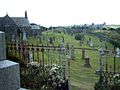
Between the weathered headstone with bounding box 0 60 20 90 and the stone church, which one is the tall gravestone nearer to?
the weathered headstone with bounding box 0 60 20 90

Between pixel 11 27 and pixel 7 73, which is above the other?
pixel 11 27

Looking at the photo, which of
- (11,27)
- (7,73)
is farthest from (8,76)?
(11,27)

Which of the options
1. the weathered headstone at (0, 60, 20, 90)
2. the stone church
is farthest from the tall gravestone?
the stone church

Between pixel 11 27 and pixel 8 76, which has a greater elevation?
pixel 11 27

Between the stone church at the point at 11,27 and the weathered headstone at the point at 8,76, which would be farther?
the stone church at the point at 11,27

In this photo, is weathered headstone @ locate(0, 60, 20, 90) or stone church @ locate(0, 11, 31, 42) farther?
stone church @ locate(0, 11, 31, 42)

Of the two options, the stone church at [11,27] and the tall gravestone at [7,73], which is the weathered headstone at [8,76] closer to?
the tall gravestone at [7,73]

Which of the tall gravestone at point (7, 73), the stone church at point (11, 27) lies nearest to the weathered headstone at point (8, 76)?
the tall gravestone at point (7, 73)

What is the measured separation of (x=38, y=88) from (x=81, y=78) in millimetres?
7510

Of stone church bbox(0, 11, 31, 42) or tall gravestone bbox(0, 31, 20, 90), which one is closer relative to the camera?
tall gravestone bbox(0, 31, 20, 90)

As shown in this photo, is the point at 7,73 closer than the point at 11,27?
Yes

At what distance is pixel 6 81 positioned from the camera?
4836 millimetres

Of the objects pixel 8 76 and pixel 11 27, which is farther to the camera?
pixel 11 27

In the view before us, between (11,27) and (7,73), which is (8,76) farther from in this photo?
(11,27)
